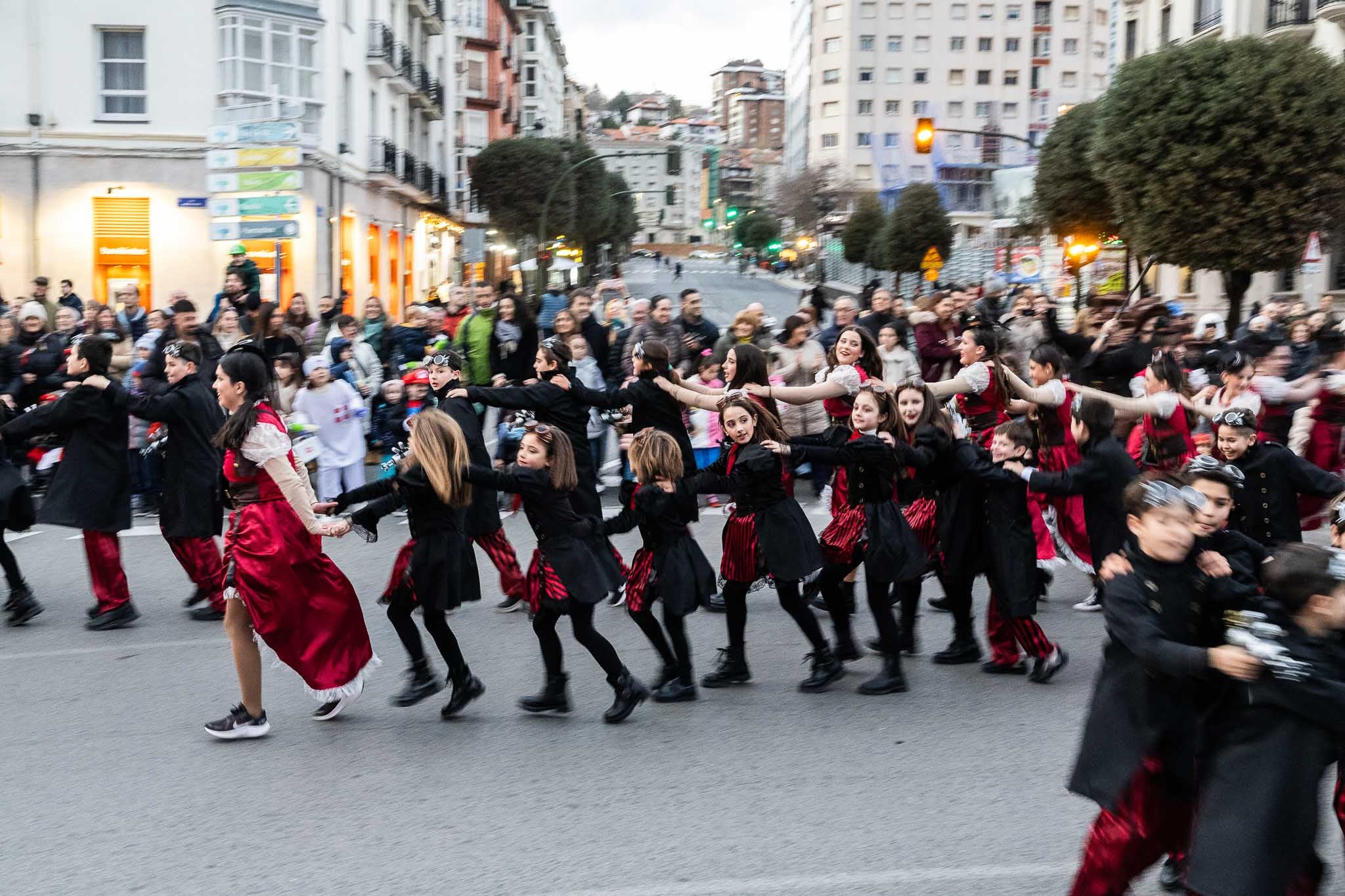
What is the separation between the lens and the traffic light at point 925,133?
985 inches

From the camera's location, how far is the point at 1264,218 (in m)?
24.1

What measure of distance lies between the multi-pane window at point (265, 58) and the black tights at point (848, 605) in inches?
964

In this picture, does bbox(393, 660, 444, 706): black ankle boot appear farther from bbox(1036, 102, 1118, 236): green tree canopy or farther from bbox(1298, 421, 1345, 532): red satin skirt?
bbox(1036, 102, 1118, 236): green tree canopy

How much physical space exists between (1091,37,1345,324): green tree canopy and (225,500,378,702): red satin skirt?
21.8 metres

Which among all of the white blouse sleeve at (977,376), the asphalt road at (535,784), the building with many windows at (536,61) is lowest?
the asphalt road at (535,784)

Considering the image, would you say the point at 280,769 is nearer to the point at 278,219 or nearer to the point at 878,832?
the point at 878,832

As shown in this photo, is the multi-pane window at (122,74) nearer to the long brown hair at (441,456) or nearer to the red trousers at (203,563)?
the red trousers at (203,563)

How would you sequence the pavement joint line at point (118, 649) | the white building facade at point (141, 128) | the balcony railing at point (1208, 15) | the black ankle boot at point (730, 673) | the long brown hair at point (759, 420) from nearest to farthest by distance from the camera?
the long brown hair at point (759, 420)
the black ankle boot at point (730, 673)
the pavement joint line at point (118, 649)
the white building facade at point (141, 128)
the balcony railing at point (1208, 15)

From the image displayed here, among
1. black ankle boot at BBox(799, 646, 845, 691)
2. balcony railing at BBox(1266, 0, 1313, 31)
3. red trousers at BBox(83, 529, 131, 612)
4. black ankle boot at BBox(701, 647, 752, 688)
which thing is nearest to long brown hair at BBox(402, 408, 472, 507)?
black ankle boot at BBox(701, 647, 752, 688)

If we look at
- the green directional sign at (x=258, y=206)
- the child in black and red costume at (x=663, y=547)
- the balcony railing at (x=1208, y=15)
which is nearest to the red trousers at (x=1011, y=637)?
the child in black and red costume at (x=663, y=547)

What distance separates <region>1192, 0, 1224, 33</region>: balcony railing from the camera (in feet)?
110

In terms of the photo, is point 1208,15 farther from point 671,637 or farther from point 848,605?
point 671,637

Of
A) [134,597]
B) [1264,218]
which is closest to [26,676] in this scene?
[134,597]

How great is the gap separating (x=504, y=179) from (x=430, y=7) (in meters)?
10.3
